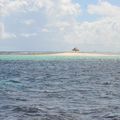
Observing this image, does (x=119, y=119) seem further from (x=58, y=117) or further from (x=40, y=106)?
(x=40, y=106)

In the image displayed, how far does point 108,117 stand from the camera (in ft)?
74.7

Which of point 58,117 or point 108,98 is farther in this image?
point 108,98

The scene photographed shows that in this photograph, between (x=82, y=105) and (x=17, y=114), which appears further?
(x=82, y=105)

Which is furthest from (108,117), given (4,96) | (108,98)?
(4,96)

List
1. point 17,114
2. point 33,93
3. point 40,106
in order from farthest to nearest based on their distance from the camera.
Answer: point 33,93 → point 40,106 → point 17,114

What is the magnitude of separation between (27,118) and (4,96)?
31.2 feet

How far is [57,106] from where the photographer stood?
26.6 metres

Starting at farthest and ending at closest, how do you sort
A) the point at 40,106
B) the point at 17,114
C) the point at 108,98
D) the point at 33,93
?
the point at 33,93 → the point at 108,98 → the point at 40,106 → the point at 17,114

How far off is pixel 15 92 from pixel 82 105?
917 centimetres

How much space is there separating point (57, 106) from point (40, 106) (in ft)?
3.42

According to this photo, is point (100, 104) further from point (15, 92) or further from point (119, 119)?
point (15, 92)

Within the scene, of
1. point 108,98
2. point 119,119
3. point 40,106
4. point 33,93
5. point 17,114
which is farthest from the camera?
point 33,93

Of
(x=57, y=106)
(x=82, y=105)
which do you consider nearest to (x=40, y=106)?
(x=57, y=106)

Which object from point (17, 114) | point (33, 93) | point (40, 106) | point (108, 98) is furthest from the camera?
point (33, 93)
